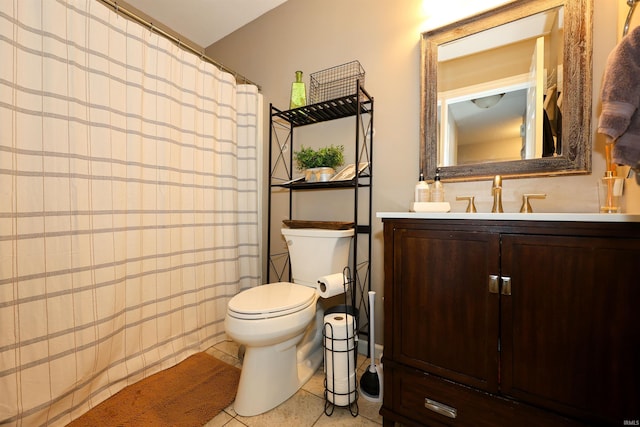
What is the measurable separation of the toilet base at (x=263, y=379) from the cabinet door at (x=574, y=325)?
0.85 m

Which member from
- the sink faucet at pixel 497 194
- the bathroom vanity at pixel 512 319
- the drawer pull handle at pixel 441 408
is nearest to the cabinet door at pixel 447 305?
the bathroom vanity at pixel 512 319

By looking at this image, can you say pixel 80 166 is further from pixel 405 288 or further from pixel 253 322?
pixel 405 288

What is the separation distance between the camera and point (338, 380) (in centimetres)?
113

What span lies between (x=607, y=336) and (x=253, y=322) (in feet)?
3.65

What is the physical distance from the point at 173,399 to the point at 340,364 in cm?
81

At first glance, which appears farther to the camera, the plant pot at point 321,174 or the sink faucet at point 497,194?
the plant pot at point 321,174

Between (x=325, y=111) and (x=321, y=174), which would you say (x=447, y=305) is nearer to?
(x=321, y=174)

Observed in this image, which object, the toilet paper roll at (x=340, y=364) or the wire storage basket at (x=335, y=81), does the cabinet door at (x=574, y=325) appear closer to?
the toilet paper roll at (x=340, y=364)

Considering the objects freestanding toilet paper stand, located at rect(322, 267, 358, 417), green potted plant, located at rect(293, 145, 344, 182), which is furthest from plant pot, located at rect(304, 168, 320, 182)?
freestanding toilet paper stand, located at rect(322, 267, 358, 417)

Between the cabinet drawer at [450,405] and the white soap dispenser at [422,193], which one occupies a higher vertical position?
the white soap dispenser at [422,193]

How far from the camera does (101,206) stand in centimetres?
119

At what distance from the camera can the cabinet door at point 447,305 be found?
83 cm

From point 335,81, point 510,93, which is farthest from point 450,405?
point 335,81

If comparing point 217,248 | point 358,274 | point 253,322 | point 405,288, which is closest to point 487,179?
point 405,288
